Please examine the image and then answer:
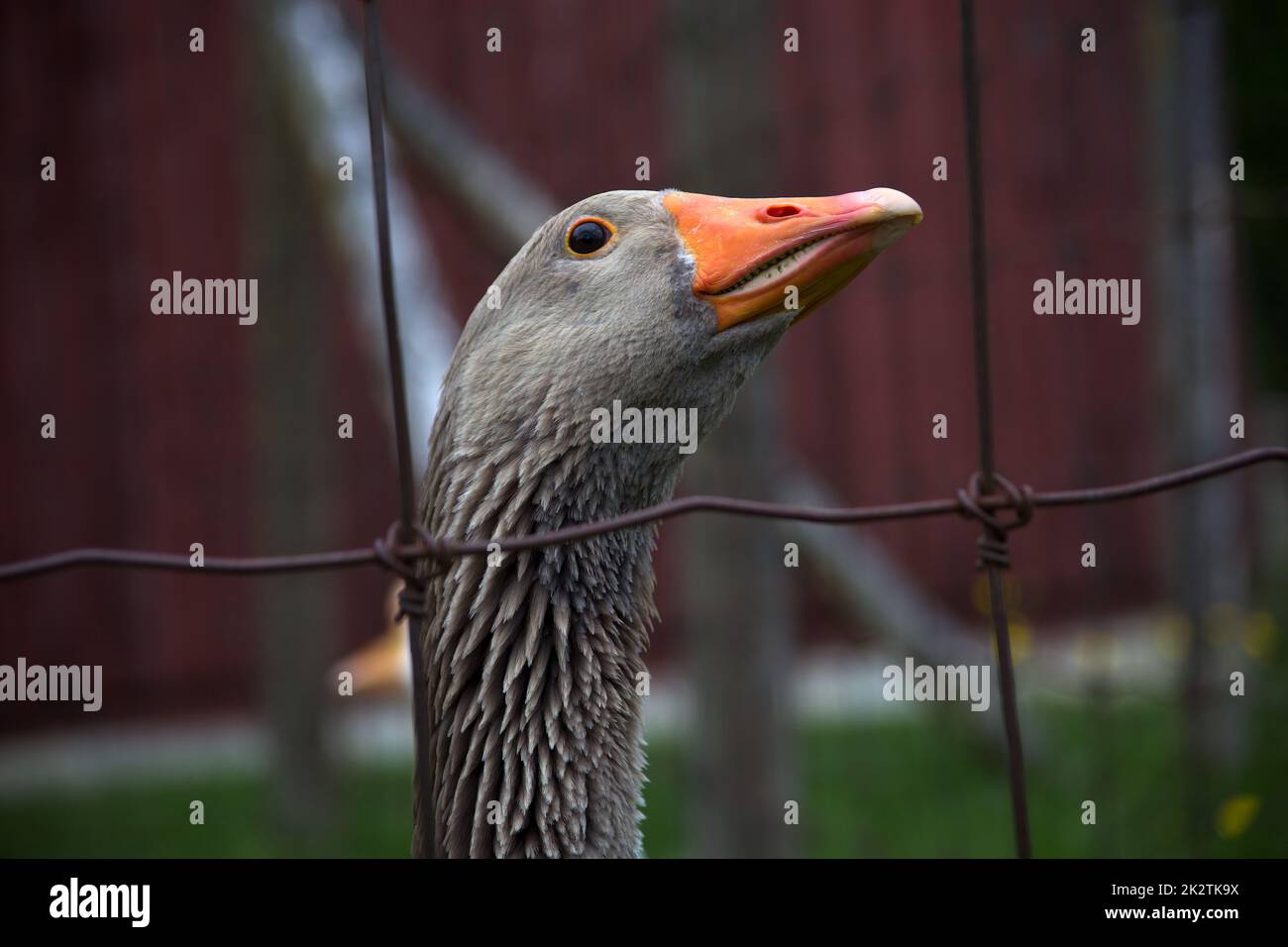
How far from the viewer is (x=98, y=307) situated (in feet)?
26.9

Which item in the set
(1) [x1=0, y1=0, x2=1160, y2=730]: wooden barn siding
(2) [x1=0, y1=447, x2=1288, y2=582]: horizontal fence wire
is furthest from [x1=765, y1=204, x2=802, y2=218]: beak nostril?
(1) [x1=0, y1=0, x2=1160, y2=730]: wooden barn siding

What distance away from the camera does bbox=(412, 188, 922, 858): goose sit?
202 cm

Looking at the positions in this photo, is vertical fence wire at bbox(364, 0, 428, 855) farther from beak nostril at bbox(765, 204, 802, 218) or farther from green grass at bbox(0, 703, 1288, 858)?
green grass at bbox(0, 703, 1288, 858)

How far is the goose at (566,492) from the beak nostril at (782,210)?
0.15ft

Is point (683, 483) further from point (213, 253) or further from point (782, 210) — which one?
point (213, 253)

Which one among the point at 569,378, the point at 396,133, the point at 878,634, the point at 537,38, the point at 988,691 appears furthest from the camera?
the point at 537,38

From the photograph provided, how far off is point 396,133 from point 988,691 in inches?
132

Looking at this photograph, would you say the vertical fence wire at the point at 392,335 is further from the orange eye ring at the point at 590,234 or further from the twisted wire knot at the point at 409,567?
the orange eye ring at the point at 590,234

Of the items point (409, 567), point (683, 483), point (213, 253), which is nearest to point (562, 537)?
point (409, 567)

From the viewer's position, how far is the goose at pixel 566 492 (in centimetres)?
202

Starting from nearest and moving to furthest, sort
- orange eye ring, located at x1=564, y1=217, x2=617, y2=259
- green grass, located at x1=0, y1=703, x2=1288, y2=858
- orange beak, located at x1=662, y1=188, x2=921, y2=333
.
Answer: orange beak, located at x1=662, y1=188, x2=921, y2=333
orange eye ring, located at x1=564, y1=217, x2=617, y2=259
green grass, located at x1=0, y1=703, x2=1288, y2=858

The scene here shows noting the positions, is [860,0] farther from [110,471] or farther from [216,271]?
[110,471]

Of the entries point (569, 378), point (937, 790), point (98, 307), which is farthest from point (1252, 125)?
point (98, 307)

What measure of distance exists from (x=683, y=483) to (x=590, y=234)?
2299mm
